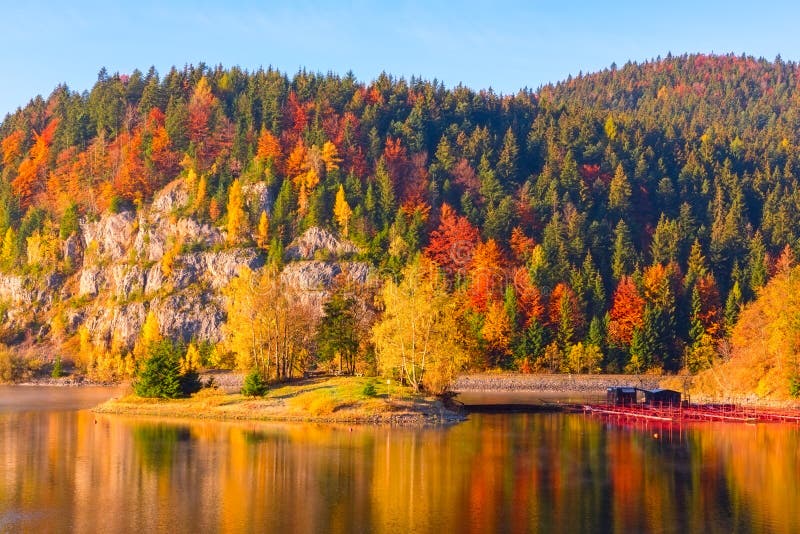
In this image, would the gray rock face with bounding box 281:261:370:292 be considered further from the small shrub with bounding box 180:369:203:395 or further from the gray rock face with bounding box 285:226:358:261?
the small shrub with bounding box 180:369:203:395

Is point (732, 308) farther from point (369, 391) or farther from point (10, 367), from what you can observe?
point (10, 367)

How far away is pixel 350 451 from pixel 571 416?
124ft

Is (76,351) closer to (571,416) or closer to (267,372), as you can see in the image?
(267,372)

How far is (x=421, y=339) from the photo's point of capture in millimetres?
97562

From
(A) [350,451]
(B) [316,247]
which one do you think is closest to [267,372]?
(A) [350,451]

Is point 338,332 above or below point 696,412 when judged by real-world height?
above

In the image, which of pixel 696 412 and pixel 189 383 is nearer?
pixel 696 412

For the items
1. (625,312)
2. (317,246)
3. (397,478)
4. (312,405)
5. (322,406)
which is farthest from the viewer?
(317,246)

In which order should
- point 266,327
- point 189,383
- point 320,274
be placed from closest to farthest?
point 189,383
point 266,327
point 320,274

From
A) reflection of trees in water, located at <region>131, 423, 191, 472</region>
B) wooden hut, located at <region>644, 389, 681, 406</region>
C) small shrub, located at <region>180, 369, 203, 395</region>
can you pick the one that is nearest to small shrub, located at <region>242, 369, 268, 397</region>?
small shrub, located at <region>180, 369, 203, 395</region>

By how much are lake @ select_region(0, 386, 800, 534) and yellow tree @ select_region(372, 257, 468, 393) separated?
435 inches

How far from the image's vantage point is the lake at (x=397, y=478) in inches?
1757

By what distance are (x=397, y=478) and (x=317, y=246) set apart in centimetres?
14402

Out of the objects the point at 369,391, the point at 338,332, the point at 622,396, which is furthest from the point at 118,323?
the point at 622,396
